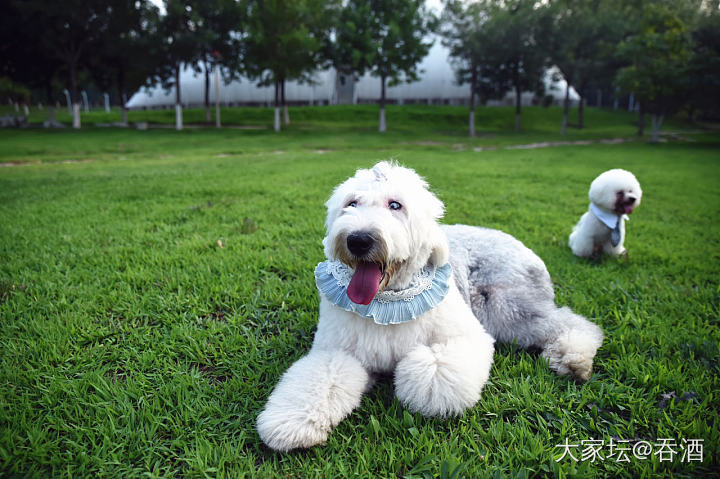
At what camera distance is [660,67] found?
22.8 metres

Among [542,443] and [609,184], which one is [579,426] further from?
[609,184]

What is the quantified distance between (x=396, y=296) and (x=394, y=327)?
0.67 feet

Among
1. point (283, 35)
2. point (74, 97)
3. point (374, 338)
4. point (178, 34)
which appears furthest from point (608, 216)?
point (74, 97)

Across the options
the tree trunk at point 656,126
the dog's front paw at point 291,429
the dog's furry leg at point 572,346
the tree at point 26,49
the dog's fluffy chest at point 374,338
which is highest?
the tree at point 26,49

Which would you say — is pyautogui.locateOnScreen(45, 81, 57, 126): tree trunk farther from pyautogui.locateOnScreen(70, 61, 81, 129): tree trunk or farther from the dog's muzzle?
the dog's muzzle

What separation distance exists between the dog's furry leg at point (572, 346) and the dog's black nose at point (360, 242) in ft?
5.05

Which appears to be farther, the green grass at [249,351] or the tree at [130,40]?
the tree at [130,40]

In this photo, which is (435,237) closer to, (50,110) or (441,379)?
(441,379)

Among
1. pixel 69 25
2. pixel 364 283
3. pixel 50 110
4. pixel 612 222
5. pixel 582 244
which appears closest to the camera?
pixel 364 283

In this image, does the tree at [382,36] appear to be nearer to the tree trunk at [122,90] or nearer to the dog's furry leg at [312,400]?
the tree trunk at [122,90]

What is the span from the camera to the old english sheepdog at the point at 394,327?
6.78ft

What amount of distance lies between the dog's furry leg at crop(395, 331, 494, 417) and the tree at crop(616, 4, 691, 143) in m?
27.8

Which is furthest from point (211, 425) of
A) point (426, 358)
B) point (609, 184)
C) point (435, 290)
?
point (609, 184)

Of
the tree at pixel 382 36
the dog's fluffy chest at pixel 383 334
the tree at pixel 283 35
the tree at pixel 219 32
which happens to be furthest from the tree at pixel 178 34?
the dog's fluffy chest at pixel 383 334
